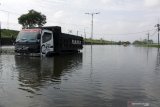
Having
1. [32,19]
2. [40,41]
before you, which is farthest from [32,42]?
[32,19]

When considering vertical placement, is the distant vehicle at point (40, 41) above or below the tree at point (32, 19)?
below

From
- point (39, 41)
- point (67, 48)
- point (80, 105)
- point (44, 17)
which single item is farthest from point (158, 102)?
→ point (44, 17)

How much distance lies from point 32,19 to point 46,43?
199 ft

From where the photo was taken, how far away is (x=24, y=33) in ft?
84.2

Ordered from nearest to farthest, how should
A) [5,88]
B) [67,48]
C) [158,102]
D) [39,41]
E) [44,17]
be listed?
[158,102] → [5,88] → [39,41] → [67,48] → [44,17]

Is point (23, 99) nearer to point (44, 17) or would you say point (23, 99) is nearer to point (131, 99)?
point (131, 99)

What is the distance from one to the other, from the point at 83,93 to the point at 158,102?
2257mm

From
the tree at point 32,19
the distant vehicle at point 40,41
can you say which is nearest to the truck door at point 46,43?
the distant vehicle at point 40,41

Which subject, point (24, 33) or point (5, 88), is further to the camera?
point (24, 33)

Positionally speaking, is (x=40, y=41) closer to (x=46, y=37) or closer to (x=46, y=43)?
(x=46, y=43)

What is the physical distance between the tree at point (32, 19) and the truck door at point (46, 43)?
5879 cm

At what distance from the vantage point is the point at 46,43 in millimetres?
26062

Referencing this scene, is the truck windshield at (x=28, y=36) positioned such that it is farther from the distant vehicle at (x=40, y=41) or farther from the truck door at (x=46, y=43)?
the truck door at (x=46, y=43)

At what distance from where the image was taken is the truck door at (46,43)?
25484 millimetres
